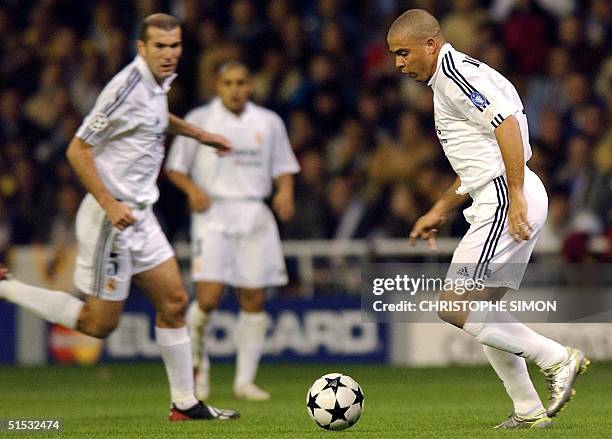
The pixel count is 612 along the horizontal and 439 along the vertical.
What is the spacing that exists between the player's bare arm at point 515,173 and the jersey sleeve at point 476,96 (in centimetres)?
8

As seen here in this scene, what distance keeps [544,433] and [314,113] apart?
8.16 m

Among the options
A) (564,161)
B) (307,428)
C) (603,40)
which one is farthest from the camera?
(603,40)

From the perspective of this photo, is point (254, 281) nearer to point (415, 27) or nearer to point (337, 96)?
point (415, 27)

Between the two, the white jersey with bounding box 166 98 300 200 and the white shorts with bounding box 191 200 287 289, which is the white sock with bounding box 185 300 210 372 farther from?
the white jersey with bounding box 166 98 300 200

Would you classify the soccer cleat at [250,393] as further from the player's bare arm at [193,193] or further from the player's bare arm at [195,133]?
the player's bare arm at [195,133]

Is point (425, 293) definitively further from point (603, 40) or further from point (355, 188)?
point (603, 40)

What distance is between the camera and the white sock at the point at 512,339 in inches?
291

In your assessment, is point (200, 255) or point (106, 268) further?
point (200, 255)

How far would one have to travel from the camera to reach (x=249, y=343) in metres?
11.1

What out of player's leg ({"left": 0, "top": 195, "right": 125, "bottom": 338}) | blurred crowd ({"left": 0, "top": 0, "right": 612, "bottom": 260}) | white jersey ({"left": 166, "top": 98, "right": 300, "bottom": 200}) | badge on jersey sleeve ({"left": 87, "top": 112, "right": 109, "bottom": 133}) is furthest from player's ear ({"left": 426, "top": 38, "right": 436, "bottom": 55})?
blurred crowd ({"left": 0, "top": 0, "right": 612, "bottom": 260})

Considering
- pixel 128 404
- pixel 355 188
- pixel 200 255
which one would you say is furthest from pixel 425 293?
pixel 128 404

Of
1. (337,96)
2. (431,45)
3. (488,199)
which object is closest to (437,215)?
(488,199)

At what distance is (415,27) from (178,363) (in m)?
2.64

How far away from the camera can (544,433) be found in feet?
23.9
